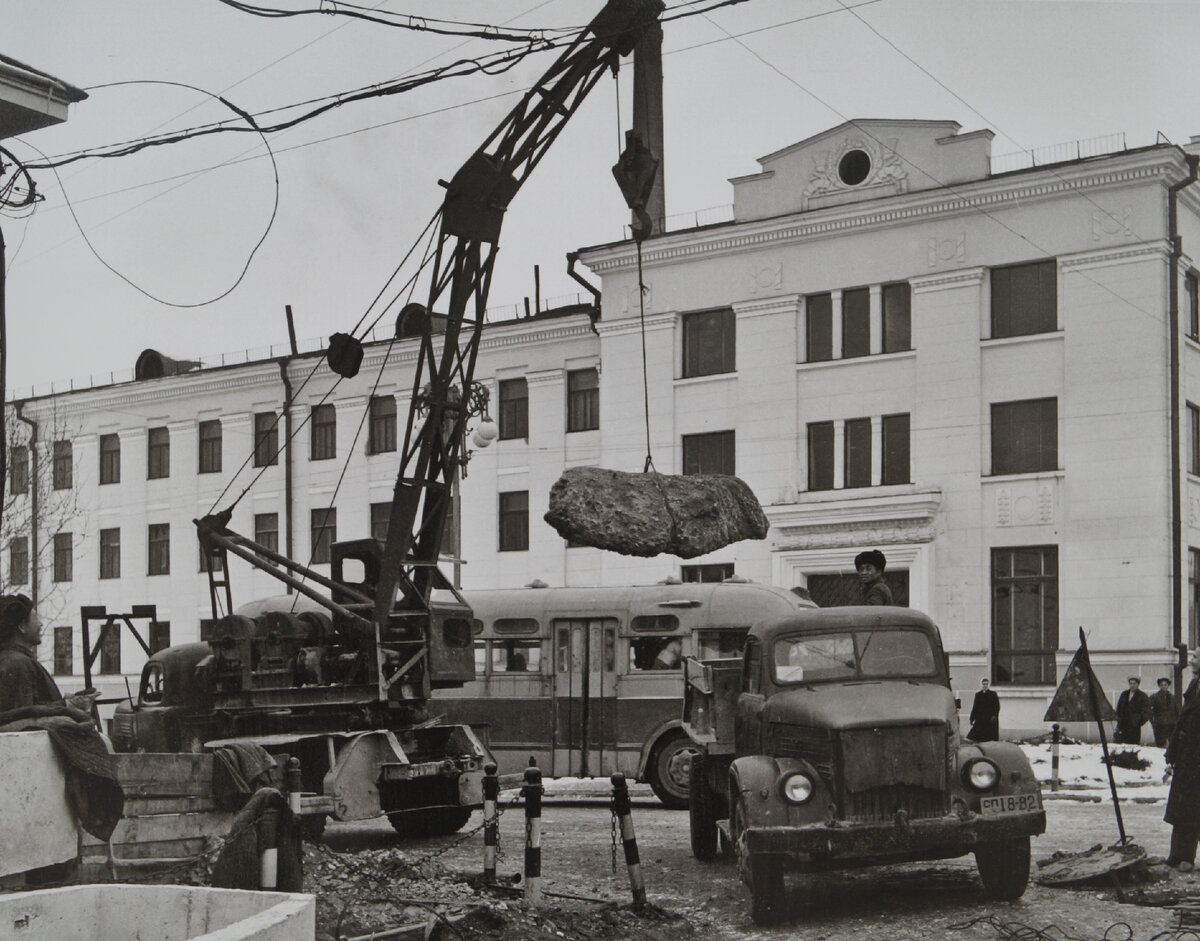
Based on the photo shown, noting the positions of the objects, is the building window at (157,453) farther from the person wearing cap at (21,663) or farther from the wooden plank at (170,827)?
the person wearing cap at (21,663)

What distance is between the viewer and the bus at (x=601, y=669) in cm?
2030

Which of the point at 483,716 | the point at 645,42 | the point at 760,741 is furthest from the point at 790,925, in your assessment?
the point at 483,716

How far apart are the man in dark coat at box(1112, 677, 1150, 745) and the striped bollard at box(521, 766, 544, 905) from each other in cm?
1803

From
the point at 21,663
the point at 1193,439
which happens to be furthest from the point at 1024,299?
the point at 21,663

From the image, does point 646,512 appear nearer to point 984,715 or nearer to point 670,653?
point 670,653

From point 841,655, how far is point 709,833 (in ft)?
8.28

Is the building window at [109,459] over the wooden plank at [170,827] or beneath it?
over

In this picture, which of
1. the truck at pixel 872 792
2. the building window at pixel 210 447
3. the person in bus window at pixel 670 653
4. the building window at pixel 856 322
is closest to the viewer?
the truck at pixel 872 792

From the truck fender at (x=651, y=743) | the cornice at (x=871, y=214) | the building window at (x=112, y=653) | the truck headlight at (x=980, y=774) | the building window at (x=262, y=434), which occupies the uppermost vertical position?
the cornice at (x=871, y=214)

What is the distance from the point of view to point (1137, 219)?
29.5 metres

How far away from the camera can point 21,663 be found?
9477 mm

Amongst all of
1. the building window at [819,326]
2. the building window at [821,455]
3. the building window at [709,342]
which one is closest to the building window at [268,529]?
the building window at [709,342]

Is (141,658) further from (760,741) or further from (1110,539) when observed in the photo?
(760,741)

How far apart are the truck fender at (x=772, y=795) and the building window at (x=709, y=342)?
23786 mm
